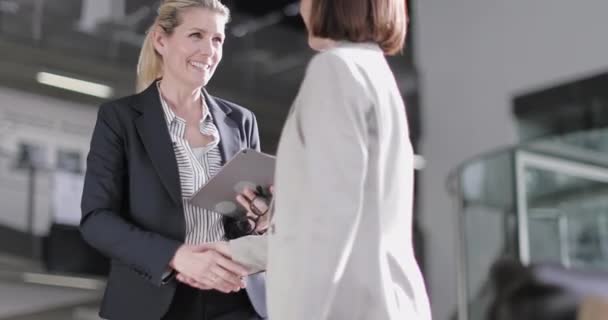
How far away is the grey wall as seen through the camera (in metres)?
9.59

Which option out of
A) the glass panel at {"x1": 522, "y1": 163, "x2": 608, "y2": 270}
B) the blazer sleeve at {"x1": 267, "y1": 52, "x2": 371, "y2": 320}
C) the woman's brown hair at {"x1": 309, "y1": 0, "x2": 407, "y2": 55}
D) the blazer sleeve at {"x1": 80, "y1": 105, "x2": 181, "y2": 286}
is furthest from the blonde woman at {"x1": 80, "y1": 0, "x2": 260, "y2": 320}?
the glass panel at {"x1": 522, "y1": 163, "x2": 608, "y2": 270}

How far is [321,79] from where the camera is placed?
157 centimetres

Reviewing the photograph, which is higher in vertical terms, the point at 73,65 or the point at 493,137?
the point at 73,65

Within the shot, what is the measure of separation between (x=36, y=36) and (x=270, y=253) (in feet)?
22.3

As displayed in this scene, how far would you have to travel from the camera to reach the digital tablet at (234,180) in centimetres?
186

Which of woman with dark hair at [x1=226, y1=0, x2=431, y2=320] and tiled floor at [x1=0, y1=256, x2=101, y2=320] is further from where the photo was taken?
tiled floor at [x1=0, y1=256, x2=101, y2=320]

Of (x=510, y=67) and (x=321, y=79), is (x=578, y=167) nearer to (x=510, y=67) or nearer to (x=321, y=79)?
(x=510, y=67)

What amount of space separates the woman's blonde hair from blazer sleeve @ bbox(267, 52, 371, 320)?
572mm

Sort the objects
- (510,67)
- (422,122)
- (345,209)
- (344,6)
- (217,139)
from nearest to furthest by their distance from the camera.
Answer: (345,209), (344,6), (217,139), (510,67), (422,122)

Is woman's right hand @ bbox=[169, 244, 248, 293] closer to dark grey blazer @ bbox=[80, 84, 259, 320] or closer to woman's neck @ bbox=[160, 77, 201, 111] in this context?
dark grey blazer @ bbox=[80, 84, 259, 320]

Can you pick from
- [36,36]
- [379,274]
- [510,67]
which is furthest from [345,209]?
[510,67]

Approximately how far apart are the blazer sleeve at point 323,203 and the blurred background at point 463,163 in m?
3.63

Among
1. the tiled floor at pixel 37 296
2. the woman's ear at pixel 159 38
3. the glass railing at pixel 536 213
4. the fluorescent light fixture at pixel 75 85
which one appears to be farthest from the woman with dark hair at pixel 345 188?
the tiled floor at pixel 37 296

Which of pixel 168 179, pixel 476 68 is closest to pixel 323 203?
pixel 168 179
